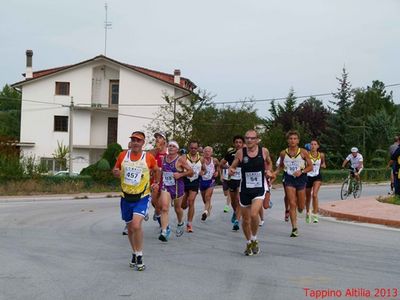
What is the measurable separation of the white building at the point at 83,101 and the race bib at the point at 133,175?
43499 mm

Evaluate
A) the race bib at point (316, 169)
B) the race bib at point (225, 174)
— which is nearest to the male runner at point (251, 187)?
the race bib at point (225, 174)

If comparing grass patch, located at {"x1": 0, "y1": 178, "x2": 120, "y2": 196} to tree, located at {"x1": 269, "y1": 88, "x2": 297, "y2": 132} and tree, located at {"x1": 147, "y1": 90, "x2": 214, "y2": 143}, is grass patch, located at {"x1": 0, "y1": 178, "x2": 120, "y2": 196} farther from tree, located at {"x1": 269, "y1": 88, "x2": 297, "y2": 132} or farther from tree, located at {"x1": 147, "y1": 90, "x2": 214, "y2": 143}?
tree, located at {"x1": 269, "y1": 88, "x2": 297, "y2": 132}

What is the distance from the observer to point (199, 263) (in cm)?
907

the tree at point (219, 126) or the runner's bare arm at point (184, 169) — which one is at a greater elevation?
the tree at point (219, 126)

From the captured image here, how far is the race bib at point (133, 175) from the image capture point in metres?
8.73

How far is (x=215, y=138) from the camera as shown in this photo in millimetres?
37562

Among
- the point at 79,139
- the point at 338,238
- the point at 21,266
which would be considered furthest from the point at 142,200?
the point at 79,139

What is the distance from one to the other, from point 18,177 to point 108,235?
16771 mm

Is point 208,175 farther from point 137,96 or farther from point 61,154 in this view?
point 137,96

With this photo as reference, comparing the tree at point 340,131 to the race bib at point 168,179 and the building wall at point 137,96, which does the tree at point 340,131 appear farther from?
the race bib at point 168,179

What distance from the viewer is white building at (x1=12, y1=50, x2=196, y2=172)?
52531 millimetres

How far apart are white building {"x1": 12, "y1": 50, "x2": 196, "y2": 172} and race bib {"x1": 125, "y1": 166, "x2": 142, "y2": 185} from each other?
43499mm

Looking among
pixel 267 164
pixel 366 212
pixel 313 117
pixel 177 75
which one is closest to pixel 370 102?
pixel 313 117

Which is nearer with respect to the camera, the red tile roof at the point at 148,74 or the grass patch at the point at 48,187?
the grass patch at the point at 48,187
